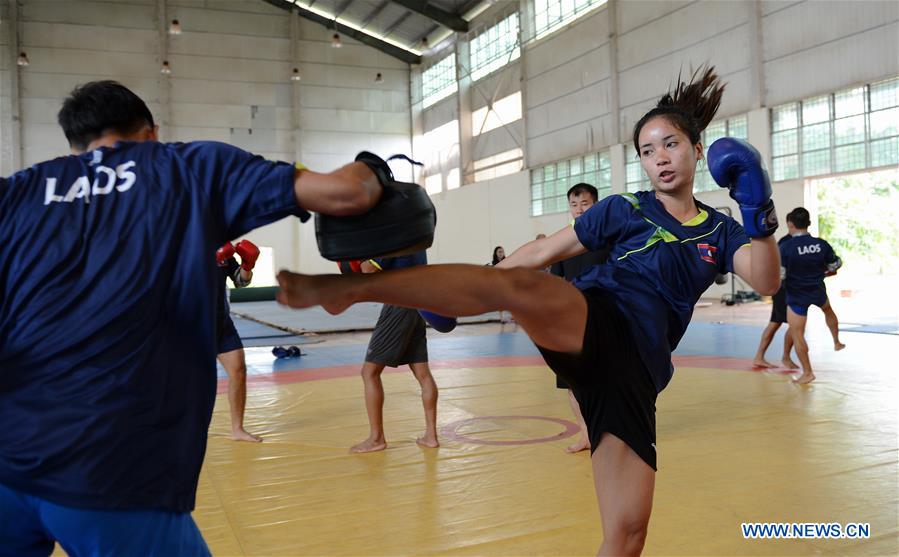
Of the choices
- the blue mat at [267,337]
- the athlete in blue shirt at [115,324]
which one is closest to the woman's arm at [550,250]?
the athlete in blue shirt at [115,324]

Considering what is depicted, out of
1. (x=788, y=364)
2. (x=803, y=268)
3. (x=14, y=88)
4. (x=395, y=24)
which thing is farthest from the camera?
(x=395, y=24)

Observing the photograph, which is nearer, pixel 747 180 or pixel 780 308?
pixel 747 180

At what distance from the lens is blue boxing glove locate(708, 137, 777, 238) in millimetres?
2396

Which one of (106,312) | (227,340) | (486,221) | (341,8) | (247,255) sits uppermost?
(341,8)

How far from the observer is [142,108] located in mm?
1641

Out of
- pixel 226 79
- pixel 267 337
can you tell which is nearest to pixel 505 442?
pixel 267 337

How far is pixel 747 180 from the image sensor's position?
8.12 feet

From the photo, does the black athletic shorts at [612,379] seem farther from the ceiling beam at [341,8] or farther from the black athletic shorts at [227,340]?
the ceiling beam at [341,8]

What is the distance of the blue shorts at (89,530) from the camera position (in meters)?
1.37

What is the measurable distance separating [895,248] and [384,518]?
27455 mm

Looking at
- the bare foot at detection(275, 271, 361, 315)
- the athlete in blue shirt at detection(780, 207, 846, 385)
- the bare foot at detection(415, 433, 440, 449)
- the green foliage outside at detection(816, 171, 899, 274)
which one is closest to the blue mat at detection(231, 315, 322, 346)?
the bare foot at detection(415, 433, 440, 449)

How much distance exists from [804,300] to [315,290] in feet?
20.4

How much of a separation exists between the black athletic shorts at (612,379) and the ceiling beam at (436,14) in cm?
2251

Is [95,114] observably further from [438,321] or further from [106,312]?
[438,321]
